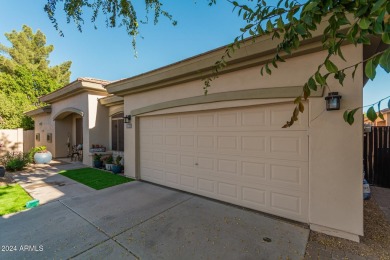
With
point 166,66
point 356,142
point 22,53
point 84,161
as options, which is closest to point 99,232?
point 166,66

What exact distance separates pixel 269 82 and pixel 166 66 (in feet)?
10.3

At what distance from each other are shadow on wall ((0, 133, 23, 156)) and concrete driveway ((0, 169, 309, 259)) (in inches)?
451

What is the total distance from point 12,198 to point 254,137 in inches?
269

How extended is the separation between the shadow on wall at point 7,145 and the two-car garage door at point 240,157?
12.4 meters

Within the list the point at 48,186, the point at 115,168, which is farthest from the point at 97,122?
the point at 48,186

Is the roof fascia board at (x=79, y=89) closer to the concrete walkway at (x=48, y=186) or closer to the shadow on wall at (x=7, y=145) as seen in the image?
the concrete walkway at (x=48, y=186)

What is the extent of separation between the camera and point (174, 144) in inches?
241

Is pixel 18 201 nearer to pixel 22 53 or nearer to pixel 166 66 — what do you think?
pixel 166 66

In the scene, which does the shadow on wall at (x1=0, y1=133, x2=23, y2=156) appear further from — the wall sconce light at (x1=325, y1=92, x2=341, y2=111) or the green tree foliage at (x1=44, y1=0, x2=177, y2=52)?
the wall sconce light at (x1=325, y1=92, x2=341, y2=111)

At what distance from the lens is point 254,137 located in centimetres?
443

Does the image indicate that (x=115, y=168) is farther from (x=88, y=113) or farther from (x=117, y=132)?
(x=88, y=113)

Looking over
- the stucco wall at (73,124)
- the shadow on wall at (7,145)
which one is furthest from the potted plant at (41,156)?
the shadow on wall at (7,145)

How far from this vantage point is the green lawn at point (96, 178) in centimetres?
655

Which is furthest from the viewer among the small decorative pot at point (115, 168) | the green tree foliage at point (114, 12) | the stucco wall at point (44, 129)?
the stucco wall at point (44, 129)
